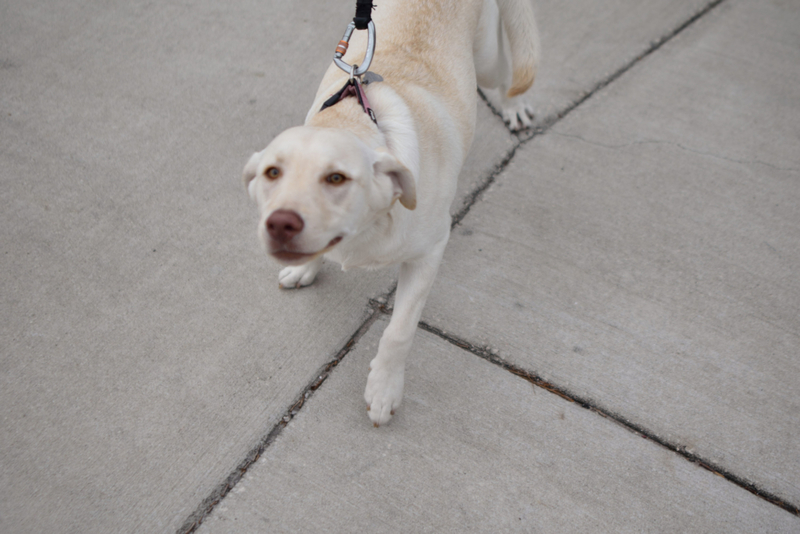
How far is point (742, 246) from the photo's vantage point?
2.63m

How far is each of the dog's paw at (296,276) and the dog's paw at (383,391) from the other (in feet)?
1.90

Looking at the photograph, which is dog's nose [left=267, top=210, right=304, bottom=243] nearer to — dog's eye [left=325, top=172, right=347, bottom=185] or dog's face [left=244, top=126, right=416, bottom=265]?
dog's face [left=244, top=126, right=416, bottom=265]

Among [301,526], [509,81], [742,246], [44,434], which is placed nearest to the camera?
[301,526]

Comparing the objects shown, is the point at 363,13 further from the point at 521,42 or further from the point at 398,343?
the point at 398,343

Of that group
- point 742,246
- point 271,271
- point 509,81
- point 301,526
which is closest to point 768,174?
point 742,246

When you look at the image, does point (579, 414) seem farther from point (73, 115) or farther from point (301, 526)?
point (73, 115)

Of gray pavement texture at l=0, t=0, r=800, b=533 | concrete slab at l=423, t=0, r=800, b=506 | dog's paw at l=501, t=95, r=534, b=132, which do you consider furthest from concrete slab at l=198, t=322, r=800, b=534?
dog's paw at l=501, t=95, r=534, b=132

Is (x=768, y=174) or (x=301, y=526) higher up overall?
(x=768, y=174)

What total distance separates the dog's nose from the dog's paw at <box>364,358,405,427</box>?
0.77m

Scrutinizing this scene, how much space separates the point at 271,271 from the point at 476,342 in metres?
0.99

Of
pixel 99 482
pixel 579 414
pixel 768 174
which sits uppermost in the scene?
pixel 768 174

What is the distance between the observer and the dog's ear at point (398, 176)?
155cm

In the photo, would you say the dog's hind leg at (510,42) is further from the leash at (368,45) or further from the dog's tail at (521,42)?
the leash at (368,45)

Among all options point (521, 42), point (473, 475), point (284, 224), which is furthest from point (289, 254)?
point (521, 42)
